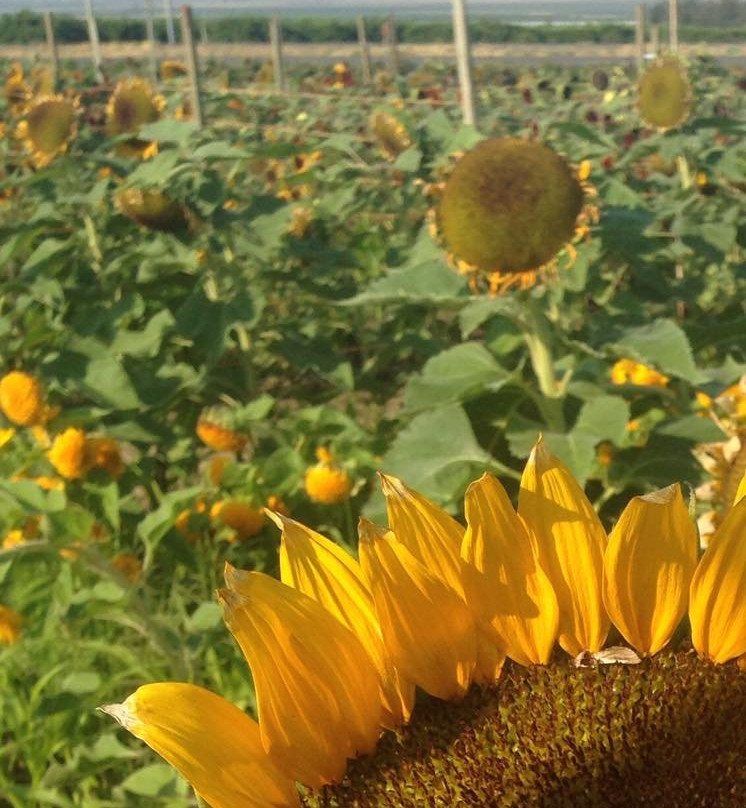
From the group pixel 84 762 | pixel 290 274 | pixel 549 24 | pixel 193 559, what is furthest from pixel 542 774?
pixel 549 24

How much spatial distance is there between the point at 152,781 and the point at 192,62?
12.9 feet

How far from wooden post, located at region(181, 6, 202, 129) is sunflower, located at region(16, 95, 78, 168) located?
0.60m

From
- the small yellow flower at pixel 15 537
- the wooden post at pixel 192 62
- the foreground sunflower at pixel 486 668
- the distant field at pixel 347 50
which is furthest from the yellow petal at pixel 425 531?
the distant field at pixel 347 50

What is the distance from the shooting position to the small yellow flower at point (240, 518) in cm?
186

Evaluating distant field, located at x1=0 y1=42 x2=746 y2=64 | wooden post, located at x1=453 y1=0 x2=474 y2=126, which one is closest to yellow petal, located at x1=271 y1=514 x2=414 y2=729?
wooden post, located at x1=453 y1=0 x2=474 y2=126

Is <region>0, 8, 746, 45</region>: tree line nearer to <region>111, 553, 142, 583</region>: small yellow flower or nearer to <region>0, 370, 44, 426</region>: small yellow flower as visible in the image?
<region>0, 370, 44, 426</region>: small yellow flower

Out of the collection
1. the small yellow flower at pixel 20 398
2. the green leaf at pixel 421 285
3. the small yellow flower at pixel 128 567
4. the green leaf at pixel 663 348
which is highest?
the green leaf at pixel 421 285

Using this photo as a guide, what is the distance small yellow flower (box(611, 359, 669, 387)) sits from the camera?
186cm

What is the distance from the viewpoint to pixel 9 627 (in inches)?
61.2

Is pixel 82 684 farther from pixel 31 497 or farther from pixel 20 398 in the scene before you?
pixel 20 398

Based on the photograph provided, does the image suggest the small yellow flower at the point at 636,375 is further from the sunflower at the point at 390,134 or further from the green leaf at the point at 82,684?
the sunflower at the point at 390,134

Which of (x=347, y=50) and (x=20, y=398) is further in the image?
(x=347, y=50)

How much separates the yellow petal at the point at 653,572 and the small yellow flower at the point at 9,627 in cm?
125

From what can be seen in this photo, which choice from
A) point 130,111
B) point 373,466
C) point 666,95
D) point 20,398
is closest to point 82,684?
point 20,398
